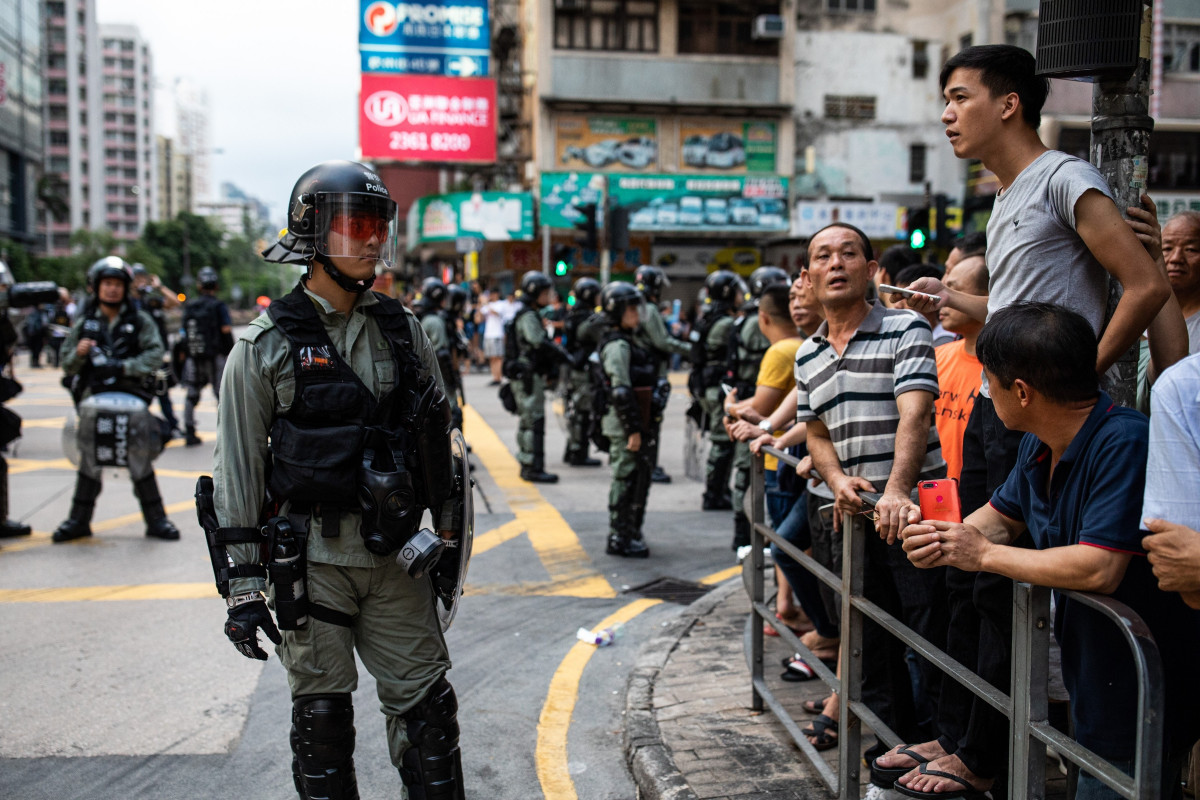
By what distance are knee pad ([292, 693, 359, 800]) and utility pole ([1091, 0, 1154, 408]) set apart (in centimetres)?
252

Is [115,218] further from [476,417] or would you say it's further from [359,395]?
[359,395]

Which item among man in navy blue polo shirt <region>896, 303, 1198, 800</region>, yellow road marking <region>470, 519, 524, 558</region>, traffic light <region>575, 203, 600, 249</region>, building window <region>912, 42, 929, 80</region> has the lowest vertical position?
yellow road marking <region>470, 519, 524, 558</region>

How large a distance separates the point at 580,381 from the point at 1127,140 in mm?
8168

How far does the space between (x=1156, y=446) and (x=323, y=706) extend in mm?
2331

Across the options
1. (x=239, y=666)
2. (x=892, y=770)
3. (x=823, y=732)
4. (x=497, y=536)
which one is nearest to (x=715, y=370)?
(x=497, y=536)

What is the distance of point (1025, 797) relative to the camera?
7.41 feet

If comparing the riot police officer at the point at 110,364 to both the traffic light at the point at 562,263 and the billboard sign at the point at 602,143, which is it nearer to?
the traffic light at the point at 562,263

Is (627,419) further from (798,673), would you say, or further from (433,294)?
(433,294)

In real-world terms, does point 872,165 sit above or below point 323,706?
above

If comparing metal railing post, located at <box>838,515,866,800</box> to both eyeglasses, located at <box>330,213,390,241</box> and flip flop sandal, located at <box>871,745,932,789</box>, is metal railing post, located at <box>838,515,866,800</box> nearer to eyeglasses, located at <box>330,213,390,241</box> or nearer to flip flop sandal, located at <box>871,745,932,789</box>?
flip flop sandal, located at <box>871,745,932,789</box>

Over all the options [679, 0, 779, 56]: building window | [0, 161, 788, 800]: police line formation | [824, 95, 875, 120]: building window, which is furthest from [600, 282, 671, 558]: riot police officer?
[824, 95, 875, 120]: building window

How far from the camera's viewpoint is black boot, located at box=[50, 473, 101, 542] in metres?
7.71

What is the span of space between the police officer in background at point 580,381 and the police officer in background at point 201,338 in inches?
179

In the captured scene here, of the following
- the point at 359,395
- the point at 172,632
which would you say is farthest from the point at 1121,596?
the point at 172,632
